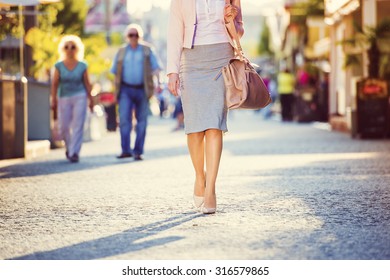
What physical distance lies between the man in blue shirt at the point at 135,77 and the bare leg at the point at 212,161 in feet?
23.5

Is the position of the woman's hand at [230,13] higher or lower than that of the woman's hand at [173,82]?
higher

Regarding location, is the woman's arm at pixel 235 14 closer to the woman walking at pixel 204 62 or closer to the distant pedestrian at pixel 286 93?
the woman walking at pixel 204 62

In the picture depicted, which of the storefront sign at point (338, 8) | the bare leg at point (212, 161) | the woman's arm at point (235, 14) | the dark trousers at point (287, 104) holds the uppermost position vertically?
→ the storefront sign at point (338, 8)

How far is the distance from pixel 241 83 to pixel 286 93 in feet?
98.3

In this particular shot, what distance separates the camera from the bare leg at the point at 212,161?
25.8ft

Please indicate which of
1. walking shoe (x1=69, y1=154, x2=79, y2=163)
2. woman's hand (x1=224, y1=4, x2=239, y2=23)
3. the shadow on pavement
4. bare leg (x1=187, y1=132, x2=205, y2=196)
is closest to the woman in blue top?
walking shoe (x1=69, y1=154, x2=79, y2=163)

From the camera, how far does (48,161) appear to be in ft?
49.0

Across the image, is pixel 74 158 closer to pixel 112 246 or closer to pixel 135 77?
pixel 135 77

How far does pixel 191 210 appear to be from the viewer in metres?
8.19

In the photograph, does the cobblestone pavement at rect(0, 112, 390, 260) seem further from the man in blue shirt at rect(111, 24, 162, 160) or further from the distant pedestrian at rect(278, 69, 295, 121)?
the distant pedestrian at rect(278, 69, 295, 121)

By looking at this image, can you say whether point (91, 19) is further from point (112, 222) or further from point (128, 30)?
point (112, 222)

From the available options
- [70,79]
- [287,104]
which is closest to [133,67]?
[70,79]

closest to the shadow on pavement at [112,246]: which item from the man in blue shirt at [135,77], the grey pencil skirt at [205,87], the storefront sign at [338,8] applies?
the grey pencil skirt at [205,87]
